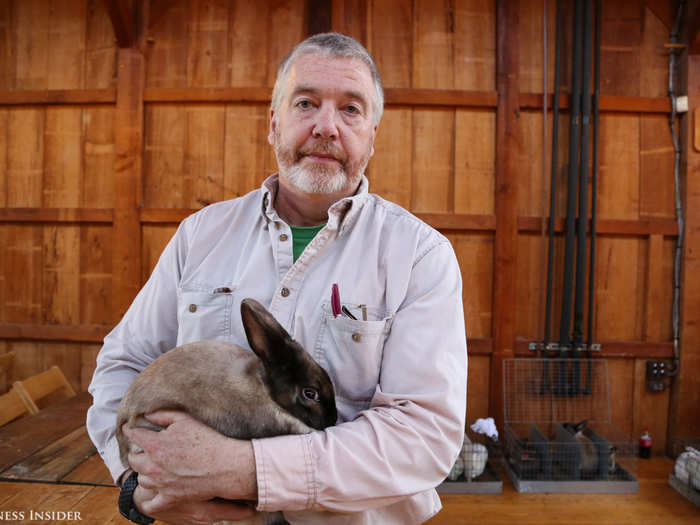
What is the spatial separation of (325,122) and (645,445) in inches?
153

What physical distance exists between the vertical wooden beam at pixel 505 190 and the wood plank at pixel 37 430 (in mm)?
2970

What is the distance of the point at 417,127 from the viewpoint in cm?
385

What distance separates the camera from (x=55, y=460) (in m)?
2.45

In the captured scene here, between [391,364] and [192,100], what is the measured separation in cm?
333

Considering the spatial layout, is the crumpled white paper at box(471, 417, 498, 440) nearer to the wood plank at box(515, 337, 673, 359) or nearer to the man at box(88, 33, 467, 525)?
the wood plank at box(515, 337, 673, 359)

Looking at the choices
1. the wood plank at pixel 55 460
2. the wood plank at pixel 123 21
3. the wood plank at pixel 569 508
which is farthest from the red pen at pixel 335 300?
the wood plank at pixel 123 21

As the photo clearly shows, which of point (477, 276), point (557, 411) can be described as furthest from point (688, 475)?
point (477, 276)

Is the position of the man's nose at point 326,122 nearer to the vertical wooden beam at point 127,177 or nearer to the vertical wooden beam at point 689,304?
the vertical wooden beam at point 127,177

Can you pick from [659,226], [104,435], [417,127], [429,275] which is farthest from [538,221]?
[104,435]

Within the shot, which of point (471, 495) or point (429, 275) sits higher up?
point (429, 275)

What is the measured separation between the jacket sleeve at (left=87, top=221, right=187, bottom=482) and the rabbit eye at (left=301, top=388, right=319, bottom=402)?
1.90 ft

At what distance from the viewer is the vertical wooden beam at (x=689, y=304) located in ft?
12.5

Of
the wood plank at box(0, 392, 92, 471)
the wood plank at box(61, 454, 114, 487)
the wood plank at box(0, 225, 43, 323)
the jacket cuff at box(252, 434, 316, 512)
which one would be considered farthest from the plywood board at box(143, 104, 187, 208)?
the jacket cuff at box(252, 434, 316, 512)

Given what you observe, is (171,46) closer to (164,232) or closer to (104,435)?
(164,232)
